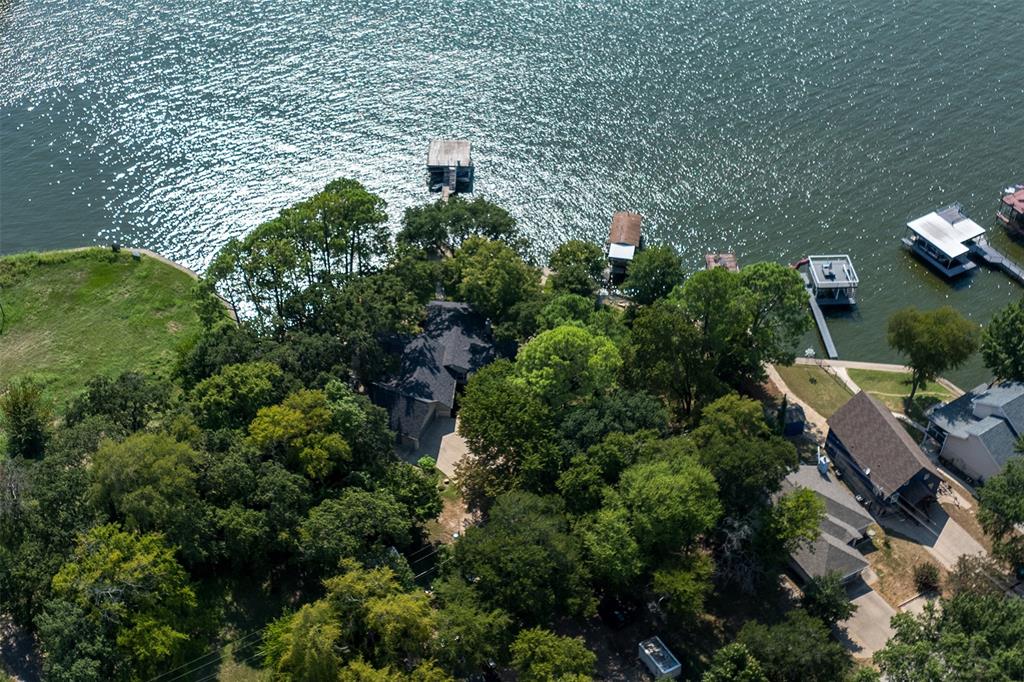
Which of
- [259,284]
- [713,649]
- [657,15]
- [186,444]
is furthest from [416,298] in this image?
[657,15]

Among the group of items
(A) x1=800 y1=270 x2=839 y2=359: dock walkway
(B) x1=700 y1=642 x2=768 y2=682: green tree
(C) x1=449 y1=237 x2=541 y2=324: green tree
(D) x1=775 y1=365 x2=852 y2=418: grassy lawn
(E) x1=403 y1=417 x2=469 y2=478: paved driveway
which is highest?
(C) x1=449 y1=237 x2=541 y2=324: green tree

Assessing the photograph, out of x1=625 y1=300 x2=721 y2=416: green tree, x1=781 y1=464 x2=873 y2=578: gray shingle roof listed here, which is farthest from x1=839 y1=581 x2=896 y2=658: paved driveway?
x1=625 y1=300 x2=721 y2=416: green tree

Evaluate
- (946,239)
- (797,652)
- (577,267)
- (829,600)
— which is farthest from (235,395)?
(946,239)

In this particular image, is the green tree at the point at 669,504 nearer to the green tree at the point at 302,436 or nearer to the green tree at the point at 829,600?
the green tree at the point at 829,600

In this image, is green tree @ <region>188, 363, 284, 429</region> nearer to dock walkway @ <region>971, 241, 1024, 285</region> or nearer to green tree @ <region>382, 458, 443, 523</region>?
green tree @ <region>382, 458, 443, 523</region>

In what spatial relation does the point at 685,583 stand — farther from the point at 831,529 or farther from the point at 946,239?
the point at 946,239

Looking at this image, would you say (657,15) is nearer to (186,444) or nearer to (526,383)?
(526,383)
